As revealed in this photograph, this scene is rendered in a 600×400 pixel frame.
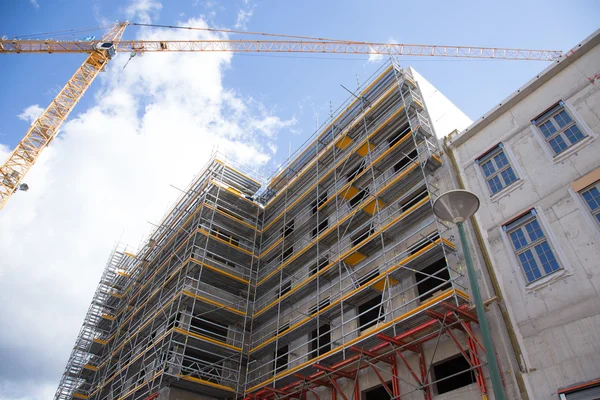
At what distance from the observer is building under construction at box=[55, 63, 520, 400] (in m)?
13.7

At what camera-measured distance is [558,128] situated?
547 inches

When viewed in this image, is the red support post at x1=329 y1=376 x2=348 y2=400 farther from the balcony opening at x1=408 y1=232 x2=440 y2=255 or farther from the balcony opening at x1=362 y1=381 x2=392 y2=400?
the balcony opening at x1=408 y1=232 x2=440 y2=255

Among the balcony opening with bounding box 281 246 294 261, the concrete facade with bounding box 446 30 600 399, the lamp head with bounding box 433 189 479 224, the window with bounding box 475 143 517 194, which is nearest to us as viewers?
the lamp head with bounding box 433 189 479 224

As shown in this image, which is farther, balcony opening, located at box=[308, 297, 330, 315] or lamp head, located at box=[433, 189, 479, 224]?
balcony opening, located at box=[308, 297, 330, 315]

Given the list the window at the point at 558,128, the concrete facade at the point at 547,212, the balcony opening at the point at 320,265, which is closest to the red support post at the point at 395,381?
the concrete facade at the point at 547,212

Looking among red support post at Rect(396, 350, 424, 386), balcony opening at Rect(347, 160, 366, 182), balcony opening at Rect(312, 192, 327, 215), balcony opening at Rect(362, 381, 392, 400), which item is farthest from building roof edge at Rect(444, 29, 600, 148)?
balcony opening at Rect(362, 381, 392, 400)

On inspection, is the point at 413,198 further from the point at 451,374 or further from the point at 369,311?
the point at 451,374

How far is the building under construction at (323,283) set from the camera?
44.9 feet

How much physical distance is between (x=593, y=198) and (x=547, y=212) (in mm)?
1250

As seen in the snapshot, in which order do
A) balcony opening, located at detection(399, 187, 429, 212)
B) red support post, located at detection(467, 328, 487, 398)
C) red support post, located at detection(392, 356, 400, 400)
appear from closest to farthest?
red support post, located at detection(467, 328, 487, 398) < red support post, located at detection(392, 356, 400, 400) < balcony opening, located at detection(399, 187, 429, 212)

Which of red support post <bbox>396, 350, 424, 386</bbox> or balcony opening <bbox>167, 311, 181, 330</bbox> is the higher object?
balcony opening <bbox>167, 311, 181, 330</bbox>

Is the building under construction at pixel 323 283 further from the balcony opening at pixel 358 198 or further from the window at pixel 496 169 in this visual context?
the window at pixel 496 169

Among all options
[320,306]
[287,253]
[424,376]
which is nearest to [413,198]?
[320,306]

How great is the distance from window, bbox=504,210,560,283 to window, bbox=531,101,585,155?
7.84ft
